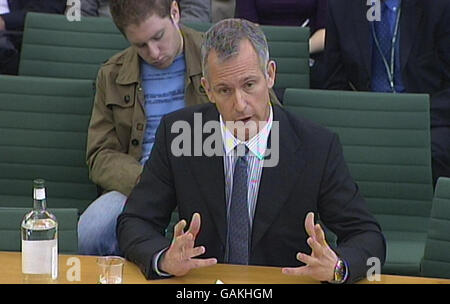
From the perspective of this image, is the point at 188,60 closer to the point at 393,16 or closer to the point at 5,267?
the point at 393,16

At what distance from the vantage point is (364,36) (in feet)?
14.2

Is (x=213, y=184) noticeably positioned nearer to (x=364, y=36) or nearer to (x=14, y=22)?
(x=364, y=36)

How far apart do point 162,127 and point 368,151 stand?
4.25 feet

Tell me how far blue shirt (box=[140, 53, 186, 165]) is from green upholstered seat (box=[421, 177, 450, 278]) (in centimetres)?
115

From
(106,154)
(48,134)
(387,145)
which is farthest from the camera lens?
(48,134)

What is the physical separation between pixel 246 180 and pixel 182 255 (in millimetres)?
402

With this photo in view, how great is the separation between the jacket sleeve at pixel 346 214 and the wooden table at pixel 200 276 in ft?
0.37

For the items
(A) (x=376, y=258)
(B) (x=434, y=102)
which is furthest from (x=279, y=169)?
(B) (x=434, y=102)

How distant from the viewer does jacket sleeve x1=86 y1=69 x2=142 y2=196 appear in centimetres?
357

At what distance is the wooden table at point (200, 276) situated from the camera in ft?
7.83

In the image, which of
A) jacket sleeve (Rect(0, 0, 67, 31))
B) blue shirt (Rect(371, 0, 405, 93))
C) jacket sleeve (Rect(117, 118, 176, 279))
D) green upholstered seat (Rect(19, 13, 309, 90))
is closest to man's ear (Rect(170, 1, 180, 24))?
jacket sleeve (Rect(117, 118, 176, 279))

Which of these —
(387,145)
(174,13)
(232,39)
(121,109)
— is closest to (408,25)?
(387,145)

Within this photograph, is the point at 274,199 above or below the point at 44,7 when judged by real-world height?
below

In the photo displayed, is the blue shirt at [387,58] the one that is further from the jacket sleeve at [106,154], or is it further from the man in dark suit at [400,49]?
the jacket sleeve at [106,154]
